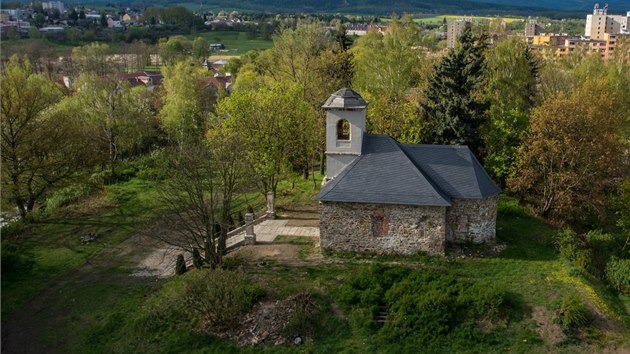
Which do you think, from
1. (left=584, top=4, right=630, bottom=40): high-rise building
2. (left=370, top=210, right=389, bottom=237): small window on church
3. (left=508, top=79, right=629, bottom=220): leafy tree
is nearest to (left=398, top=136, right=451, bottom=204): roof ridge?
(left=370, top=210, right=389, bottom=237): small window on church

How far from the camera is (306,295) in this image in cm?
2158

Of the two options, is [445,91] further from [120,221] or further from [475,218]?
[120,221]

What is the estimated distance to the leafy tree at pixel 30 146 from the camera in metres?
32.4

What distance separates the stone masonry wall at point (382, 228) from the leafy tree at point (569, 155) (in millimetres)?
9849

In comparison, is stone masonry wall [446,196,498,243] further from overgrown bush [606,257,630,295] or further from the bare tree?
the bare tree

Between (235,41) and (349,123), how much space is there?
5121 inches

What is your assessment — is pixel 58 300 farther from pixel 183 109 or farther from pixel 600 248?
pixel 183 109

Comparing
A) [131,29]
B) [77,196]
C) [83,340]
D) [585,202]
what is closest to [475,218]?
[585,202]

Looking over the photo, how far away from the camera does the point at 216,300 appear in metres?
20.4

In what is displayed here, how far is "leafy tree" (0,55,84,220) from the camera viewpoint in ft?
106

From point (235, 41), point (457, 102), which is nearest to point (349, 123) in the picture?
point (457, 102)

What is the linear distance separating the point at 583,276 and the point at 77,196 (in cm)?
3530

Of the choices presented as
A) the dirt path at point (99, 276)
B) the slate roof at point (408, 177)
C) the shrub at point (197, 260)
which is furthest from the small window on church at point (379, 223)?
the shrub at point (197, 260)

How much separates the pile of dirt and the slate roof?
5.97 m
